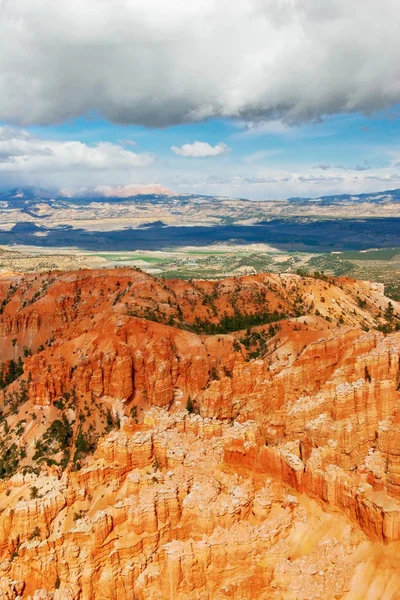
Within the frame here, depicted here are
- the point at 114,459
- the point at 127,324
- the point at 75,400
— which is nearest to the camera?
the point at 114,459

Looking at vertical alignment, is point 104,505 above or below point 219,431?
below

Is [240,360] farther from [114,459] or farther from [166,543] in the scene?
[166,543]

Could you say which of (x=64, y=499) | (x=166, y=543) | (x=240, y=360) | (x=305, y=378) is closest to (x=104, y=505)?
(x=64, y=499)

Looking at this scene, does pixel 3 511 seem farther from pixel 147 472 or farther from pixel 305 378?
pixel 305 378

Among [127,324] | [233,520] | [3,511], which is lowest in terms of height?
[3,511]

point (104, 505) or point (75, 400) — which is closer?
point (104, 505)

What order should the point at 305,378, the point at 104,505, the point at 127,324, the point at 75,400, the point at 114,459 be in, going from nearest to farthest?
the point at 104,505 → the point at 114,459 → the point at 305,378 → the point at 75,400 → the point at 127,324

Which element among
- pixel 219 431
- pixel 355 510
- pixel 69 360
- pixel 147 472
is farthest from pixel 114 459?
pixel 69 360
